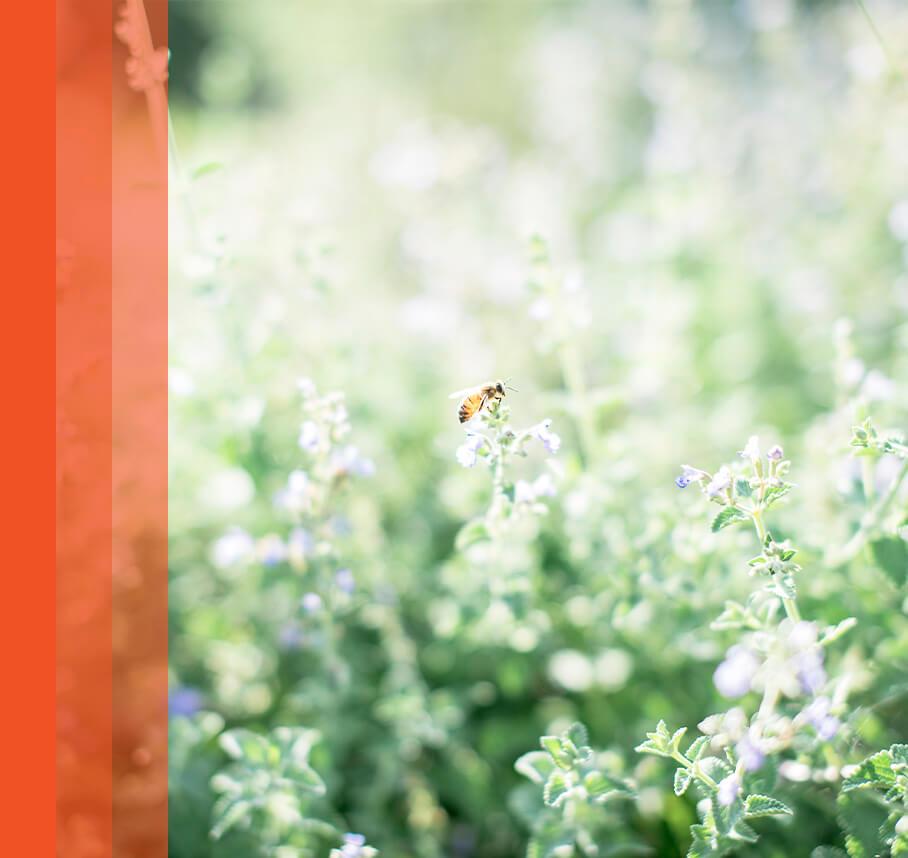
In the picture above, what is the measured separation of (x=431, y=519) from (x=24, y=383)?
1.79 metres

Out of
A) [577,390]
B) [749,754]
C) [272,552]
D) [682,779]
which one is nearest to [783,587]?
[749,754]

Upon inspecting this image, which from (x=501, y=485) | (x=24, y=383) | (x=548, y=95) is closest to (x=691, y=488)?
(x=501, y=485)

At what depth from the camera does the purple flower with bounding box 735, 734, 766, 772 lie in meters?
1.90

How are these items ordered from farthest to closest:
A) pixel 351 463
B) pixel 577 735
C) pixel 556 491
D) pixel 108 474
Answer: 1. pixel 108 474
2. pixel 351 463
3. pixel 556 491
4. pixel 577 735

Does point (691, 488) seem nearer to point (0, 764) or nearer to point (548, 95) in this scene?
point (0, 764)

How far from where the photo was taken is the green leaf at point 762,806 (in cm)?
189

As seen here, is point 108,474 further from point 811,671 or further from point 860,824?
point 860,824

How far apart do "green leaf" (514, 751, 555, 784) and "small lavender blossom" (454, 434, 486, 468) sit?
35.8 inches

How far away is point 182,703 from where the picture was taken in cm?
296

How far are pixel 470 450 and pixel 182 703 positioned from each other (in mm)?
1798

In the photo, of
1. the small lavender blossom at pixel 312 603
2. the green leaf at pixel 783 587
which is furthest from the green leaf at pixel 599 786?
the small lavender blossom at pixel 312 603

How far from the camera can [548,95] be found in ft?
21.8

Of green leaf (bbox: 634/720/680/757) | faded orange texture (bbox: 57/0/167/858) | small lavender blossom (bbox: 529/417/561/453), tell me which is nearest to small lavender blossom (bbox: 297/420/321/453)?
small lavender blossom (bbox: 529/417/561/453)

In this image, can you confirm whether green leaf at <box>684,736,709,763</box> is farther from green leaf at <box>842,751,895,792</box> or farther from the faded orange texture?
the faded orange texture
